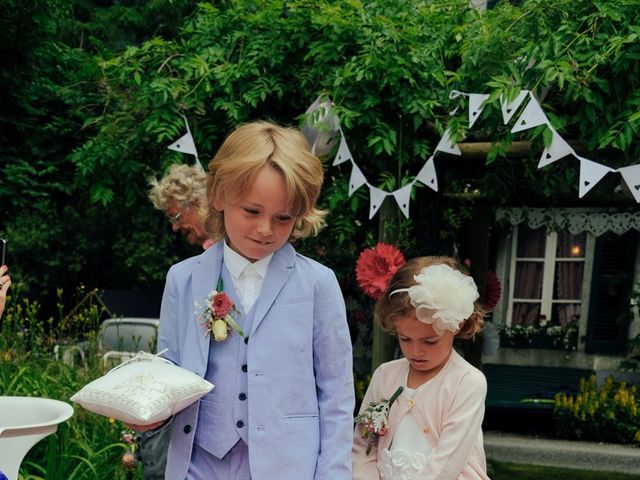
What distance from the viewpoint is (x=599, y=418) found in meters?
5.74

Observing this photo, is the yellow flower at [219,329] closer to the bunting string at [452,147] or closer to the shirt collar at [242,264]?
the shirt collar at [242,264]

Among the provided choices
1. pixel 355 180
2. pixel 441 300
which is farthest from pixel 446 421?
pixel 355 180

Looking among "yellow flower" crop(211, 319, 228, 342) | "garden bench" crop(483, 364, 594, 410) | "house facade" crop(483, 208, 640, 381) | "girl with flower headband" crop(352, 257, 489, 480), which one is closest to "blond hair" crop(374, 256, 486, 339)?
"girl with flower headband" crop(352, 257, 489, 480)

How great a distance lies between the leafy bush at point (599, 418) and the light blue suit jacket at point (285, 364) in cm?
443

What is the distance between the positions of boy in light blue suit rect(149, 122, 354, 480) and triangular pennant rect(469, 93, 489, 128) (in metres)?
1.70

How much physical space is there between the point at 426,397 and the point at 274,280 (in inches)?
30.9

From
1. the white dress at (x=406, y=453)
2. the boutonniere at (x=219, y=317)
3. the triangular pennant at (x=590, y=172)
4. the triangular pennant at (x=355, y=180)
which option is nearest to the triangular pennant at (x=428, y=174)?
the triangular pennant at (x=355, y=180)

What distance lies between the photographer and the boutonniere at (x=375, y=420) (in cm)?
238

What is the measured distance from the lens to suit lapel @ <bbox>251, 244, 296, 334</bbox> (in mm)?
1813

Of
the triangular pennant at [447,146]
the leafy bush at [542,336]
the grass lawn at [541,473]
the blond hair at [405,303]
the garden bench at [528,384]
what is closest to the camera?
the blond hair at [405,303]

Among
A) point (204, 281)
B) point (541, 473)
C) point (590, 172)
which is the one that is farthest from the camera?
point (541, 473)

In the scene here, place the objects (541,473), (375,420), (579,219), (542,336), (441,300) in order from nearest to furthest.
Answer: (441,300) → (375,420) → (541,473) → (579,219) → (542,336)

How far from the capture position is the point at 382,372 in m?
2.54

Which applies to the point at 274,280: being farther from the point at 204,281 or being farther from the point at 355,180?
the point at 355,180
